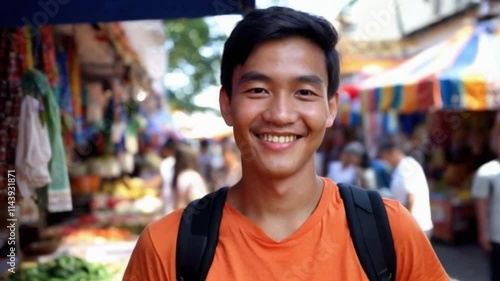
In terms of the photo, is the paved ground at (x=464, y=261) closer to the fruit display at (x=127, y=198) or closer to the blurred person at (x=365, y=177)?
the blurred person at (x=365, y=177)

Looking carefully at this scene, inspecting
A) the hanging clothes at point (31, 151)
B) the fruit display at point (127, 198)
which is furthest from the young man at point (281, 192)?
the fruit display at point (127, 198)

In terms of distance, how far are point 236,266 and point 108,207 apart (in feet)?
30.7

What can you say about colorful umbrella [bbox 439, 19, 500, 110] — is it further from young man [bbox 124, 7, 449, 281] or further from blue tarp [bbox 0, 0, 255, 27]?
young man [bbox 124, 7, 449, 281]

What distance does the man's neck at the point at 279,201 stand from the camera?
201 centimetres

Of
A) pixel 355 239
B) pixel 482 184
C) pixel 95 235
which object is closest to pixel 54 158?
pixel 355 239

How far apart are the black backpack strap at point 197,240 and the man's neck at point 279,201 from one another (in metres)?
0.11

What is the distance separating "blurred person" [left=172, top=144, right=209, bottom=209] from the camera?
10.0m

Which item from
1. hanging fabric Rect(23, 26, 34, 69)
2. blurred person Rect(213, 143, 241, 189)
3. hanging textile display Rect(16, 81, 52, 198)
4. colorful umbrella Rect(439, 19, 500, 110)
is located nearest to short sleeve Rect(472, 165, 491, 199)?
colorful umbrella Rect(439, 19, 500, 110)

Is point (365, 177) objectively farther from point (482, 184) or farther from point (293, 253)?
point (293, 253)

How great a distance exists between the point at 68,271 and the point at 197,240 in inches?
170

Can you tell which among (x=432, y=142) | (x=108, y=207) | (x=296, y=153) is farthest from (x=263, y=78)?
(x=432, y=142)

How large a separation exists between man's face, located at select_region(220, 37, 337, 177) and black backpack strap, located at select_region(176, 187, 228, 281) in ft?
0.75

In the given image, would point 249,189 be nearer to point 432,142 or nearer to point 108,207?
point 108,207

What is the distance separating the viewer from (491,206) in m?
6.10
